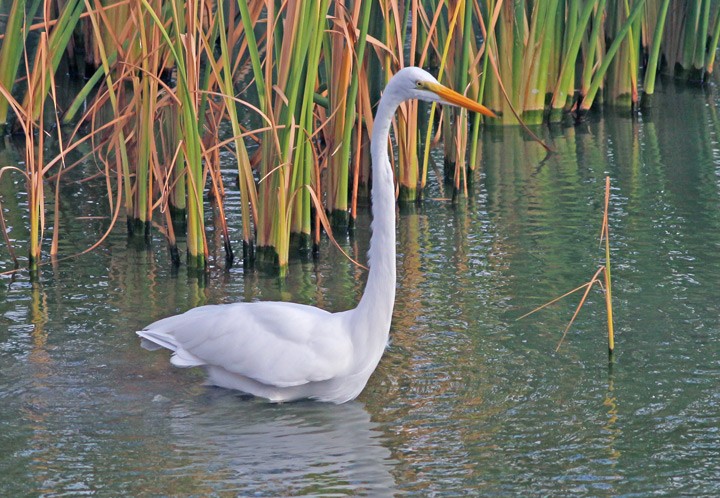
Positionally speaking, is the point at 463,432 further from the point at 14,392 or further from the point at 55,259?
the point at 55,259

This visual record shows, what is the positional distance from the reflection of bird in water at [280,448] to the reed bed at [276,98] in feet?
4.62

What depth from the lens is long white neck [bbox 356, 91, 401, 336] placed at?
532 cm

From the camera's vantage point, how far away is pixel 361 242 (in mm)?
7957

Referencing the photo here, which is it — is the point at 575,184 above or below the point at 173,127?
below

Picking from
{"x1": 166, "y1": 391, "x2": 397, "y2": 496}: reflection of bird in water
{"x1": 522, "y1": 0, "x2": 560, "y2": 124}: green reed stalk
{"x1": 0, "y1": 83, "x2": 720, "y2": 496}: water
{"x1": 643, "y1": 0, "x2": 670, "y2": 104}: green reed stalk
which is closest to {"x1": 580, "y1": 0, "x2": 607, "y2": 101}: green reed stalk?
{"x1": 522, "y1": 0, "x2": 560, "y2": 124}: green reed stalk

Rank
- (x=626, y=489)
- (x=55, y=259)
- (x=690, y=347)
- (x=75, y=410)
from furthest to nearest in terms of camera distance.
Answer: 1. (x=55, y=259)
2. (x=690, y=347)
3. (x=75, y=410)
4. (x=626, y=489)

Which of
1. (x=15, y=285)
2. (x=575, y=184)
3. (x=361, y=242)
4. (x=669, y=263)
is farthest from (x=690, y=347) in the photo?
(x=15, y=285)

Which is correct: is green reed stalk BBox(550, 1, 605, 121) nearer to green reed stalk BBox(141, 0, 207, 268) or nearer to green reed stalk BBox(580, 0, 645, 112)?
green reed stalk BBox(580, 0, 645, 112)

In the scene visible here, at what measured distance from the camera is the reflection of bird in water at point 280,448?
469 centimetres

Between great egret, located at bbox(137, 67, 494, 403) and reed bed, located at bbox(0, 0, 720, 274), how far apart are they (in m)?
1.09

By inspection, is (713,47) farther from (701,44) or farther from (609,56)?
(609,56)

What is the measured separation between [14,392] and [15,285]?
1.68 meters

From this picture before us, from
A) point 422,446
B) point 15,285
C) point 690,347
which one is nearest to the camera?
point 422,446

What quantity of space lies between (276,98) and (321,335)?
1973 millimetres
